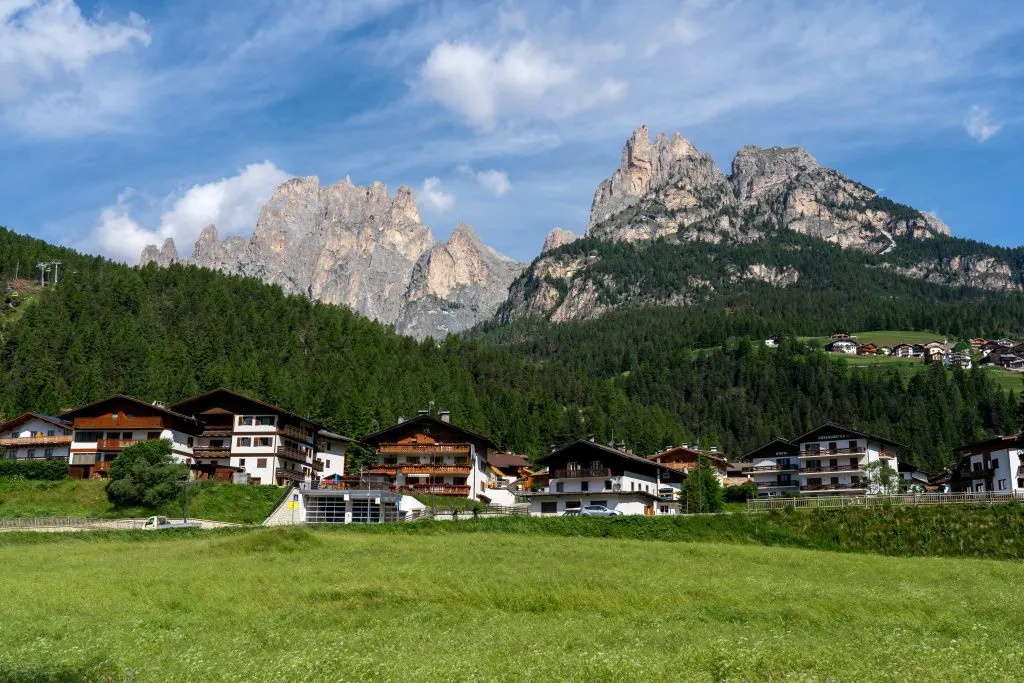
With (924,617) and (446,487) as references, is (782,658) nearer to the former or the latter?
(924,617)

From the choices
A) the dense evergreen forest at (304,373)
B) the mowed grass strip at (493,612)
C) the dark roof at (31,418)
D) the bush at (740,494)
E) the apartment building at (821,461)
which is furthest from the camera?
the dense evergreen forest at (304,373)

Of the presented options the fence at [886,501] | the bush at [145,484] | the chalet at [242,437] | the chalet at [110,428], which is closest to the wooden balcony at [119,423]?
the chalet at [110,428]

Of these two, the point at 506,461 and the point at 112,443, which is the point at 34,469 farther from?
the point at 506,461

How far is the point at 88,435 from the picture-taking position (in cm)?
9475

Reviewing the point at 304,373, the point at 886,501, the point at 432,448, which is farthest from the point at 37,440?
the point at 886,501

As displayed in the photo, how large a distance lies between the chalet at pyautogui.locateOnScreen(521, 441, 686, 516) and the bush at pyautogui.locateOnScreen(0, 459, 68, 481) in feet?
152

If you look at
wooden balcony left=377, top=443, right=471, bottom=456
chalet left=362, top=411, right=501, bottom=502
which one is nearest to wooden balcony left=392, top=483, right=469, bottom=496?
chalet left=362, top=411, right=501, bottom=502

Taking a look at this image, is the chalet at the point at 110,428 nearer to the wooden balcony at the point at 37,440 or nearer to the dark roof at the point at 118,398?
the dark roof at the point at 118,398

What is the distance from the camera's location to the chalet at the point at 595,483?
90750mm

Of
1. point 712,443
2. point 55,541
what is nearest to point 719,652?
point 55,541

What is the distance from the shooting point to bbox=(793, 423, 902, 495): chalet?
11519cm

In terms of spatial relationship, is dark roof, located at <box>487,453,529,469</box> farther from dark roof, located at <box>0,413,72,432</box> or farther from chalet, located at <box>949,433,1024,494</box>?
chalet, located at <box>949,433,1024,494</box>

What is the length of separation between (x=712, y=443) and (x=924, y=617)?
13584cm

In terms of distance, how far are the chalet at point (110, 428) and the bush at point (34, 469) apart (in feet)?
17.2
